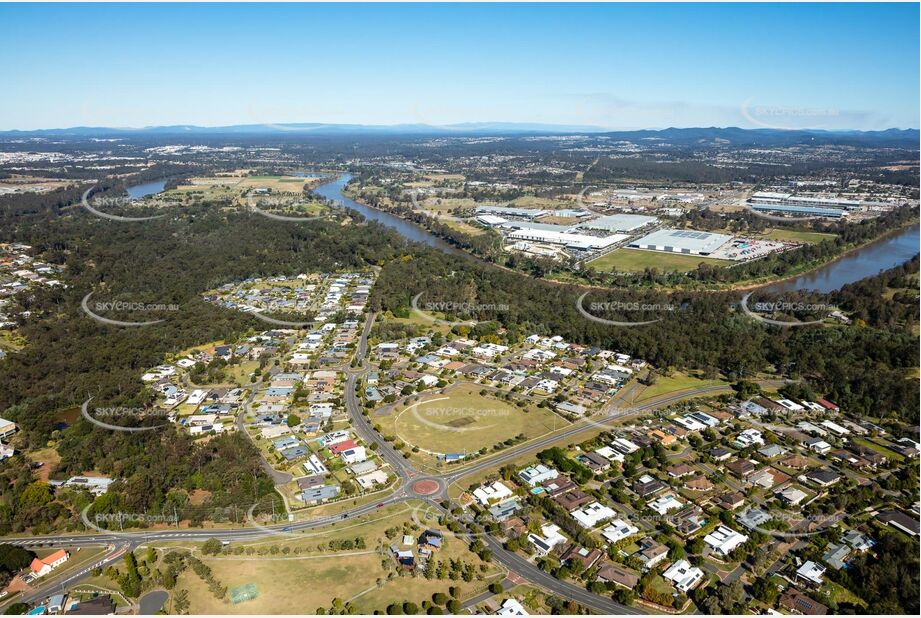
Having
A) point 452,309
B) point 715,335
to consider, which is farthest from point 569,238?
point 715,335

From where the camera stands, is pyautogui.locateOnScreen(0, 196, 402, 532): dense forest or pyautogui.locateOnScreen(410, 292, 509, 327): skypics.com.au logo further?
pyautogui.locateOnScreen(410, 292, 509, 327): skypics.com.au logo

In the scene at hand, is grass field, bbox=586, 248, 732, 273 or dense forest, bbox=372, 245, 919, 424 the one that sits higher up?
grass field, bbox=586, 248, 732, 273

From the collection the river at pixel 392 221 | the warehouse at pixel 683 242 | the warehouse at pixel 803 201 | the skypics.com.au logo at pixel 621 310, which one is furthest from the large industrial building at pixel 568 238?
the warehouse at pixel 803 201

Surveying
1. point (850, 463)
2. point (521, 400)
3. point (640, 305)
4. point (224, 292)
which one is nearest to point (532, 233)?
point (640, 305)

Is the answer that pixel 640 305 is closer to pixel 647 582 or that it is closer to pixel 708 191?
pixel 647 582

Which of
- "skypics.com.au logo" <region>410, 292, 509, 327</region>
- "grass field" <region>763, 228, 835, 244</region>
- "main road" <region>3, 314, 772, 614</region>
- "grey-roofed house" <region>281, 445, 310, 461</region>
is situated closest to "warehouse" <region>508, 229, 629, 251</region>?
"grass field" <region>763, 228, 835, 244</region>

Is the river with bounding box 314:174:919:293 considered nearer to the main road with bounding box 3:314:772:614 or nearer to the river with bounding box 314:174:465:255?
the river with bounding box 314:174:465:255

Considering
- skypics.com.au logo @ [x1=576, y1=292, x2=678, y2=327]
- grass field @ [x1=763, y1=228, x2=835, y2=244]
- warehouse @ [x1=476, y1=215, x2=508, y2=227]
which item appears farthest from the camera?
warehouse @ [x1=476, y1=215, x2=508, y2=227]
